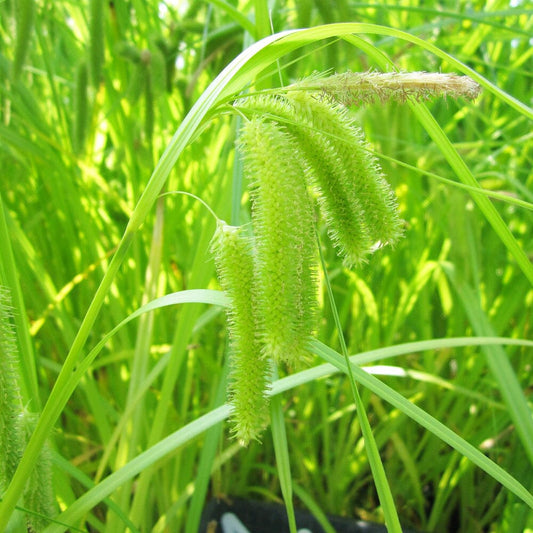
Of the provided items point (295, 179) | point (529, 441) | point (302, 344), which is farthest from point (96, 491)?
point (529, 441)

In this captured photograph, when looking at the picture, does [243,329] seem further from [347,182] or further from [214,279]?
[214,279]

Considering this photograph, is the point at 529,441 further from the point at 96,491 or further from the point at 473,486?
the point at 96,491

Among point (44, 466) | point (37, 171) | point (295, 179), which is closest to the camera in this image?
point (295, 179)

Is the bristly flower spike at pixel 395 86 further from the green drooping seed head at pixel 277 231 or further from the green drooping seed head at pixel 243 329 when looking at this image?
the green drooping seed head at pixel 243 329

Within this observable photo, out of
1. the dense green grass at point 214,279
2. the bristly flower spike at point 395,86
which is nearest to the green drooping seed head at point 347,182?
the bristly flower spike at point 395,86

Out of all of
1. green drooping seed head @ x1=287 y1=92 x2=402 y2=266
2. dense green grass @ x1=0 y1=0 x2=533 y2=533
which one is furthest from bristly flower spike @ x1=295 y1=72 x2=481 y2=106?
A: dense green grass @ x1=0 y1=0 x2=533 y2=533

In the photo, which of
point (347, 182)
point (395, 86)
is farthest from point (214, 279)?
point (395, 86)
